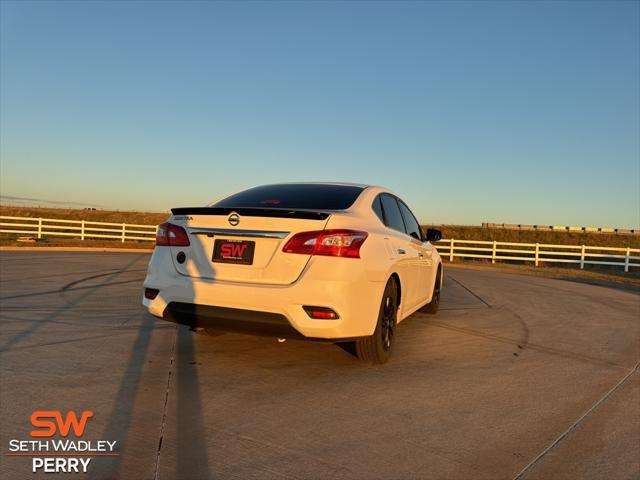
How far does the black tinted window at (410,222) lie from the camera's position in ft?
20.4

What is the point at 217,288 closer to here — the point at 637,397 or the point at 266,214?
the point at 266,214

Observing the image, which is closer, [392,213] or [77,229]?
[392,213]

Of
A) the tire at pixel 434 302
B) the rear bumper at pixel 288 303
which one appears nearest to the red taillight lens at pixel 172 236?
the rear bumper at pixel 288 303

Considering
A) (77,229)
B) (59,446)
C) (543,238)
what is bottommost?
(59,446)

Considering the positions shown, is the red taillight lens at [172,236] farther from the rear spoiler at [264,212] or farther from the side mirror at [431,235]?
the side mirror at [431,235]

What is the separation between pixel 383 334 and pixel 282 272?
127cm

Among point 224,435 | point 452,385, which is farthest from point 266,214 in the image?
point 452,385

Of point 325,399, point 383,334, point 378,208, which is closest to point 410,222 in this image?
point 378,208

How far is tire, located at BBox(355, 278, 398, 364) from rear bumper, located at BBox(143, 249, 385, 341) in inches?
8.6

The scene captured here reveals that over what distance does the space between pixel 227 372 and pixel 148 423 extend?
1.18m

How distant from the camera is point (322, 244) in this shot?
3971mm

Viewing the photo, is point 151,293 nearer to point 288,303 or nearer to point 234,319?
point 234,319

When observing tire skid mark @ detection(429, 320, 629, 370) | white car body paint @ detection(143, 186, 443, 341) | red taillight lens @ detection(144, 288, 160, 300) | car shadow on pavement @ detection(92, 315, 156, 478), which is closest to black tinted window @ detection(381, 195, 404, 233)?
white car body paint @ detection(143, 186, 443, 341)

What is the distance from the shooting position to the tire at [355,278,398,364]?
448cm
